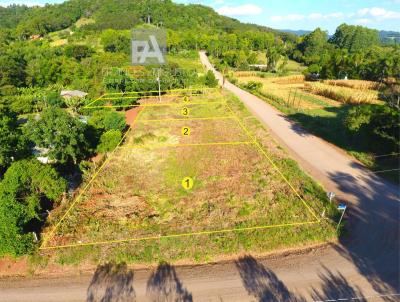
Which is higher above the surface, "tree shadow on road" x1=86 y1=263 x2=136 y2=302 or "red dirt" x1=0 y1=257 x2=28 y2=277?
"tree shadow on road" x1=86 y1=263 x2=136 y2=302

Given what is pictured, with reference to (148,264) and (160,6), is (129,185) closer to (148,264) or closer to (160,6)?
(148,264)

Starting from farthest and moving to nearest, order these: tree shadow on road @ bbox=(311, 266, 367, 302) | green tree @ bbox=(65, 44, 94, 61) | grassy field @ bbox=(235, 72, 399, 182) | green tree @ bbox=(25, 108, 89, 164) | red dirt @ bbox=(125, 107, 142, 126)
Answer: green tree @ bbox=(65, 44, 94, 61) < red dirt @ bbox=(125, 107, 142, 126) < grassy field @ bbox=(235, 72, 399, 182) < green tree @ bbox=(25, 108, 89, 164) < tree shadow on road @ bbox=(311, 266, 367, 302)

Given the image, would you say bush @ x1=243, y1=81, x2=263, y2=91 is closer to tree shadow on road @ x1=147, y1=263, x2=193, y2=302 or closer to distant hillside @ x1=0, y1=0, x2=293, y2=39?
tree shadow on road @ x1=147, y1=263, x2=193, y2=302

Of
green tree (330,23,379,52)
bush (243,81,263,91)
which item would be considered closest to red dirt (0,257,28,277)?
bush (243,81,263,91)

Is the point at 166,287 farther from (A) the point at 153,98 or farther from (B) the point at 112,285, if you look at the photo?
(A) the point at 153,98

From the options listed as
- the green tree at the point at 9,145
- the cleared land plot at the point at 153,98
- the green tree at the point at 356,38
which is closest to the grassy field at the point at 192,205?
the green tree at the point at 9,145

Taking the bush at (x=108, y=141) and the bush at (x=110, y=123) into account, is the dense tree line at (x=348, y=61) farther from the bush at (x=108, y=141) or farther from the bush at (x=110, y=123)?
the bush at (x=108, y=141)

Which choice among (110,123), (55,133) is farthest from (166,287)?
(110,123)

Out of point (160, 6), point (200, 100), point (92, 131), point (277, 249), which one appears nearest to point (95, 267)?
point (277, 249)
